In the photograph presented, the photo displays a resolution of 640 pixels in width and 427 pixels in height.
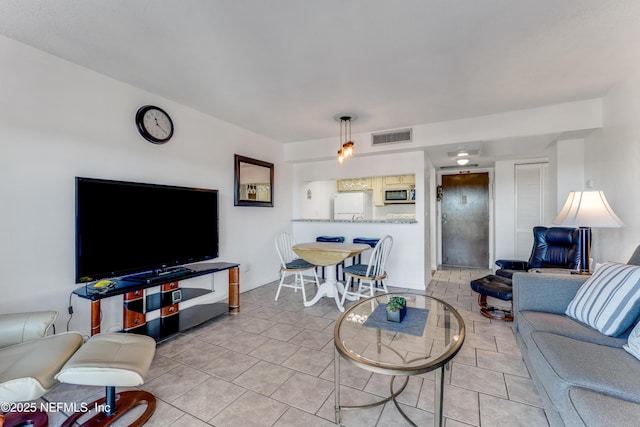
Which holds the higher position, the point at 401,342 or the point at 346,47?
the point at 346,47

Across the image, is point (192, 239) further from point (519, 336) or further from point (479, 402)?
point (519, 336)

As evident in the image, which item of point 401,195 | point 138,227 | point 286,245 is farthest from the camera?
point 401,195

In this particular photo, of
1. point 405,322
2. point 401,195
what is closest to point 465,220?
point 401,195

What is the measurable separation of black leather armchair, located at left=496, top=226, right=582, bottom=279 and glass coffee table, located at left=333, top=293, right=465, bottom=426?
1921 millimetres

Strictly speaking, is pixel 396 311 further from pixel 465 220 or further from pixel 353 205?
pixel 465 220

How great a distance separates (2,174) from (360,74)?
274 cm

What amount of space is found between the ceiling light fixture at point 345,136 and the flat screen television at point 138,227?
1.54 m

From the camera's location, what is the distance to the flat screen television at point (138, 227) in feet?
7.01

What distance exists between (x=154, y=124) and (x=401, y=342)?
9.65 ft

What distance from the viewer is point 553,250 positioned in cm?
323

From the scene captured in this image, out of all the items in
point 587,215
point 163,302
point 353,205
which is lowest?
point 163,302

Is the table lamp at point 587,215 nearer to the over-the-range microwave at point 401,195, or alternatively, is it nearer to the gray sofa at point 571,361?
the gray sofa at point 571,361

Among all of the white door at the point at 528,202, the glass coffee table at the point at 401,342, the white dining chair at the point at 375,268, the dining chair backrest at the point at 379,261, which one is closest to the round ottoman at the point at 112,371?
the glass coffee table at the point at 401,342

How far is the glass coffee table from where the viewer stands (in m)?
1.27
